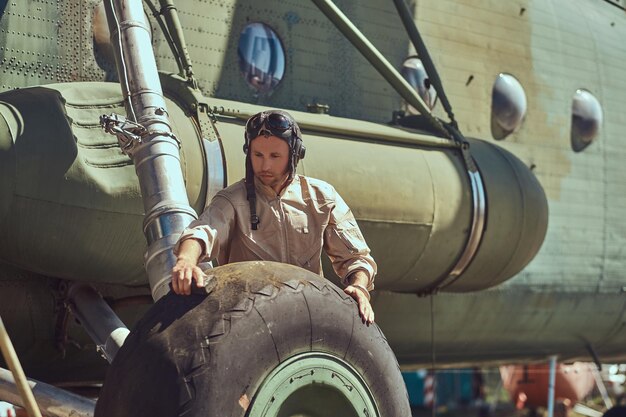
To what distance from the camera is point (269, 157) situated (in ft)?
11.1

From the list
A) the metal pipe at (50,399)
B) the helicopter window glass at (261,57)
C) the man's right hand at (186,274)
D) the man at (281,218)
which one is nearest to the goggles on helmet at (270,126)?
the man at (281,218)

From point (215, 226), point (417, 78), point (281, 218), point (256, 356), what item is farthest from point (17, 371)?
point (417, 78)

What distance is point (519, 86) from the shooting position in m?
7.43

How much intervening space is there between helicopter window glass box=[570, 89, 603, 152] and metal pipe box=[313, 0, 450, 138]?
6.93 ft

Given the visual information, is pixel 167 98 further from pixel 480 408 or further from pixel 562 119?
pixel 480 408

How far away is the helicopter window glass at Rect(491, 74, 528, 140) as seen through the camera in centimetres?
726

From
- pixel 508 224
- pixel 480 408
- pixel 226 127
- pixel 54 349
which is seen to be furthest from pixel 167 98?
pixel 480 408

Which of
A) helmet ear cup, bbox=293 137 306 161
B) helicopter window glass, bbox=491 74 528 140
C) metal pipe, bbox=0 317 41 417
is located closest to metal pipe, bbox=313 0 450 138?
helicopter window glass, bbox=491 74 528 140

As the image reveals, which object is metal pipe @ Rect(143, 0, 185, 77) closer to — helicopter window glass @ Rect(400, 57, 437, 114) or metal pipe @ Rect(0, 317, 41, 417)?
helicopter window glass @ Rect(400, 57, 437, 114)

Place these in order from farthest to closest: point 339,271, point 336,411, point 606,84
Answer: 1. point 606,84
2. point 339,271
3. point 336,411

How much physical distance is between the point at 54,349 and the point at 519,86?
3.87m

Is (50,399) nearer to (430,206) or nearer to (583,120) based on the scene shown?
(430,206)

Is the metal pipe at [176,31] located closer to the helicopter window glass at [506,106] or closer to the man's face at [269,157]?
the man's face at [269,157]

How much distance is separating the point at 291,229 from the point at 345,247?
0.19 metres
